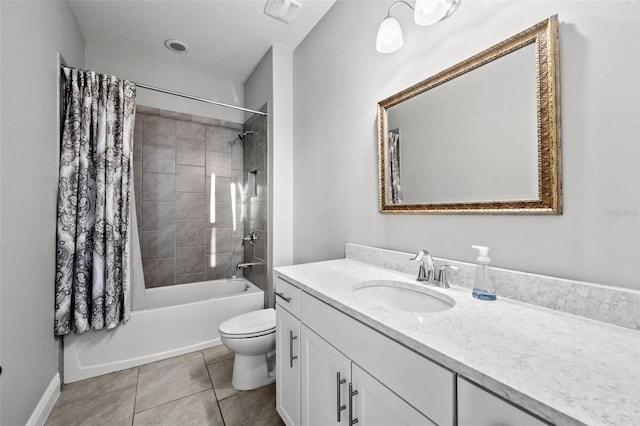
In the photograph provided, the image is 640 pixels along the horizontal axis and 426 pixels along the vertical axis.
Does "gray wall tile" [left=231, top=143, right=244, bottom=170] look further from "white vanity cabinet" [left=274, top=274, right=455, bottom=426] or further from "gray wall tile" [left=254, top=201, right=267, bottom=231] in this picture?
"white vanity cabinet" [left=274, top=274, right=455, bottom=426]

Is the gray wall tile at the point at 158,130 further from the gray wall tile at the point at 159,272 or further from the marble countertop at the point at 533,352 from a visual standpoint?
the marble countertop at the point at 533,352

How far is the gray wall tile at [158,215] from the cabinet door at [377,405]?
2.55 metres


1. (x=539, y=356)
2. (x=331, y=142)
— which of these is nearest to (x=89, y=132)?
Result: (x=331, y=142)

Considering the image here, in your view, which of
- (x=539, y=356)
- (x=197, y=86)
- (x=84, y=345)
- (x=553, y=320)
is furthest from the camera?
(x=197, y=86)

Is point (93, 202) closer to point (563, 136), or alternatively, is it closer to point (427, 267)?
point (427, 267)

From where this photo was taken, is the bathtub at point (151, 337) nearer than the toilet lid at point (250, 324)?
No

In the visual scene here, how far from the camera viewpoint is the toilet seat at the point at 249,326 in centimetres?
163

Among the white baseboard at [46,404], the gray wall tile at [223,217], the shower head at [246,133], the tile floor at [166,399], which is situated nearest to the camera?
the white baseboard at [46,404]

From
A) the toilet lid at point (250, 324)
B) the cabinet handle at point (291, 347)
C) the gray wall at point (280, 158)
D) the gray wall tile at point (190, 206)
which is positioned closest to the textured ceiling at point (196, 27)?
the gray wall at point (280, 158)

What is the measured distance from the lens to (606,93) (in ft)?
2.45

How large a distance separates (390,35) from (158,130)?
2.45 m

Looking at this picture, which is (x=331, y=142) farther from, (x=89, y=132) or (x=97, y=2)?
(x=97, y=2)

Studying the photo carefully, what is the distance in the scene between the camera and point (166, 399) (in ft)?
5.22

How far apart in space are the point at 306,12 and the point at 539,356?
7.68ft
